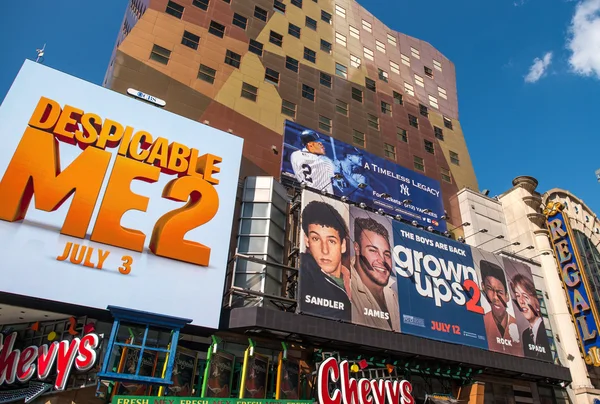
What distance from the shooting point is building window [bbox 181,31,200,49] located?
3484cm

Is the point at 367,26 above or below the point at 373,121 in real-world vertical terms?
above

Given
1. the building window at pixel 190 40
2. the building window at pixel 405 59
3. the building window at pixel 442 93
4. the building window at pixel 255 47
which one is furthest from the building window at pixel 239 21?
the building window at pixel 442 93

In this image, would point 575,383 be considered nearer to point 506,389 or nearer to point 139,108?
point 506,389

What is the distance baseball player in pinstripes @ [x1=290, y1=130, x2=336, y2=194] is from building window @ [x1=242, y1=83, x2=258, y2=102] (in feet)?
16.2

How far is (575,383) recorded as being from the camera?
1412 inches

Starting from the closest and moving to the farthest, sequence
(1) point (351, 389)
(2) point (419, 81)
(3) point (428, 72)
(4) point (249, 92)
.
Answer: (1) point (351, 389) < (4) point (249, 92) < (2) point (419, 81) < (3) point (428, 72)

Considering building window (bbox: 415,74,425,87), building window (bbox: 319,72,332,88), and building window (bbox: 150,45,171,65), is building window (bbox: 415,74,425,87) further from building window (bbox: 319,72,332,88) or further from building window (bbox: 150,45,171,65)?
building window (bbox: 150,45,171,65)

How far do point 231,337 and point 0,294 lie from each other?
435 inches

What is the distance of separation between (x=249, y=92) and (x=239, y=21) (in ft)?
26.6

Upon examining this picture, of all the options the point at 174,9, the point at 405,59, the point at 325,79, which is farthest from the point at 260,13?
the point at 405,59

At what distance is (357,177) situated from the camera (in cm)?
3609

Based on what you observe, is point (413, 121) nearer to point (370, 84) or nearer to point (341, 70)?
point (370, 84)

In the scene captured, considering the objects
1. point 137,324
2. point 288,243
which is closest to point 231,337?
point 137,324

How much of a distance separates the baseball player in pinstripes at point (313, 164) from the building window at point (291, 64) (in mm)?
7714
